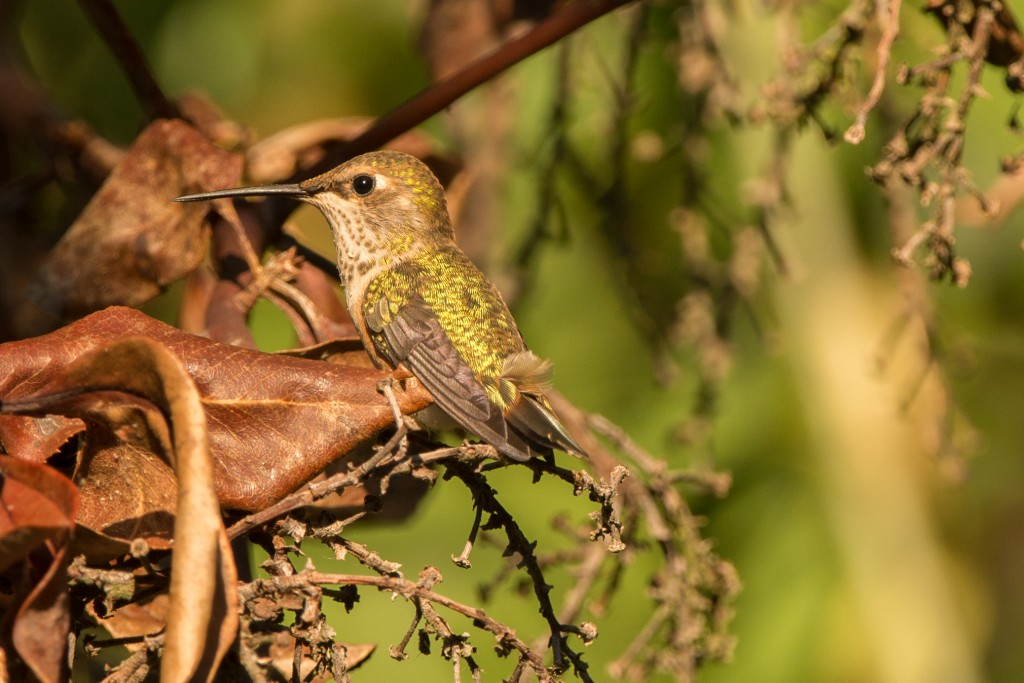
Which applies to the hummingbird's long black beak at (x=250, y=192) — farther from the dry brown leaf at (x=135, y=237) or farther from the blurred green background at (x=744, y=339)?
the blurred green background at (x=744, y=339)

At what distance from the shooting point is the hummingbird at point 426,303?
2240 mm

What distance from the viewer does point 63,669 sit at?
4.69 feet

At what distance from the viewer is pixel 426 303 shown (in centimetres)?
262

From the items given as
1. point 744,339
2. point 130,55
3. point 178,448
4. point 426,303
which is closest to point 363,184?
point 426,303

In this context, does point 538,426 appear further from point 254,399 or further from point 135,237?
point 135,237

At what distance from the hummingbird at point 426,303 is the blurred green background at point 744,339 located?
49 centimetres

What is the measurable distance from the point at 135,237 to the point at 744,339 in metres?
2.15

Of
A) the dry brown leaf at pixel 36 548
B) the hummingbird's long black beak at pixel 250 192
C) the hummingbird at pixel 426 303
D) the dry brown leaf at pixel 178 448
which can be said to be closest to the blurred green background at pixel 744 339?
the hummingbird at pixel 426 303

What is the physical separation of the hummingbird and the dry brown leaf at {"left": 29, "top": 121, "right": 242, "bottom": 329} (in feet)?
0.29

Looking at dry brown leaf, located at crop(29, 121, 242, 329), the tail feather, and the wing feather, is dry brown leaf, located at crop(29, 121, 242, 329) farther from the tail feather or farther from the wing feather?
the tail feather

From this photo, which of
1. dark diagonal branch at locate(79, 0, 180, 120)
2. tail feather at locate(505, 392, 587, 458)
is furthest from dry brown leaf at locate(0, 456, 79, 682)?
dark diagonal branch at locate(79, 0, 180, 120)

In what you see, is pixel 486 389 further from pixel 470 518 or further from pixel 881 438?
pixel 881 438

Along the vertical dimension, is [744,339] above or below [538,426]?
below

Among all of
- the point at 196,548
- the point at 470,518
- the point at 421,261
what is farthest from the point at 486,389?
the point at 470,518
